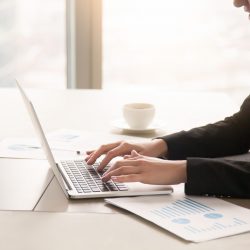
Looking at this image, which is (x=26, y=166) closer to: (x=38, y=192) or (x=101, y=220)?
(x=38, y=192)

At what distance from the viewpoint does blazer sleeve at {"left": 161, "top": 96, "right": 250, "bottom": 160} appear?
65.8 inches

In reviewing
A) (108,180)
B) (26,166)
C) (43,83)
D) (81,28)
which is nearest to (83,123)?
(26,166)

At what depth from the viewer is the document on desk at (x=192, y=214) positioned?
1.10m

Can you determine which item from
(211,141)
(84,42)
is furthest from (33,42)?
(211,141)

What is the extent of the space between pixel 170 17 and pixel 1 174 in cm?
216

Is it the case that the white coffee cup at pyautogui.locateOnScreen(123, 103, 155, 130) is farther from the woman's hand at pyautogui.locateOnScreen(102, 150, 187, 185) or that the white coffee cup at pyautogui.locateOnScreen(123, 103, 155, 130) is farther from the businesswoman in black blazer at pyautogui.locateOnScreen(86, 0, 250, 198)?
the woman's hand at pyautogui.locateOnScreen(102, 150, 187, 185)

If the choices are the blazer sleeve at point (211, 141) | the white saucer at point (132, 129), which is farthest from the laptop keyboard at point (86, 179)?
the white saucer at point (132, 129)

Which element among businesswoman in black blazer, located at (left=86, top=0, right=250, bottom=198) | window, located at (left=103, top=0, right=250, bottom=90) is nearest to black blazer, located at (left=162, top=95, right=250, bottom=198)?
businesswoman in black blazer, located at (left=86, top=0, right=250, bottom=198)

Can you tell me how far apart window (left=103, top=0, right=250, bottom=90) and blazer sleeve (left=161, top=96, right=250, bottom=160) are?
174 centimetres

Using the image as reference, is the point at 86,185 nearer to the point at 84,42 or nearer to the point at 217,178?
the point at 217,178

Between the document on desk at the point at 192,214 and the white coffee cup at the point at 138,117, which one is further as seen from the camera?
the white coffee cup at the point at 138,117

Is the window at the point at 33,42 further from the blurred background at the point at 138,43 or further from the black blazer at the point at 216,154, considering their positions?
the black blazer at the point at 216,154

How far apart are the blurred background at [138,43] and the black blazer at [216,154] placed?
169cm

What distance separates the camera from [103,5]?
11.4 feet
